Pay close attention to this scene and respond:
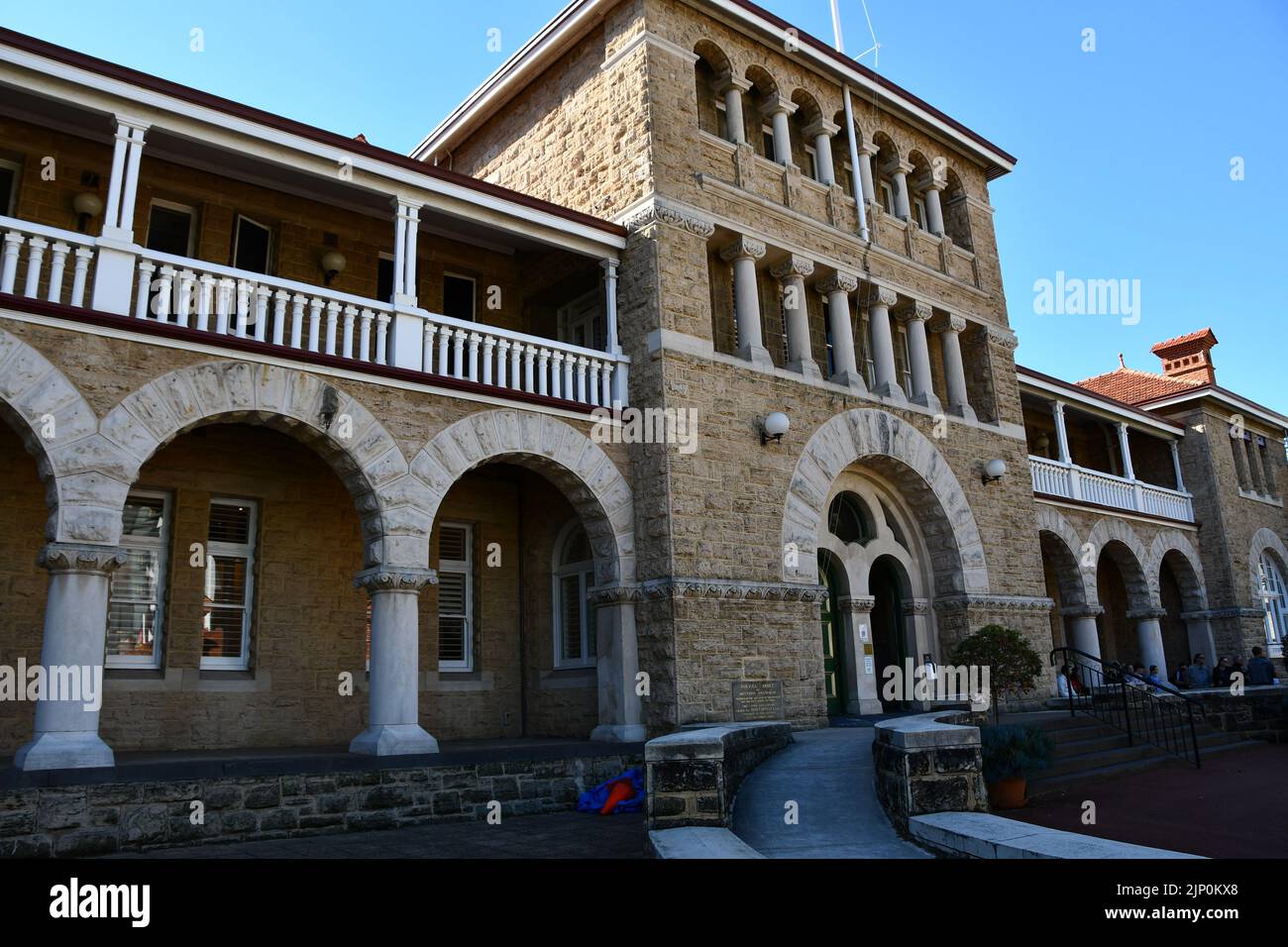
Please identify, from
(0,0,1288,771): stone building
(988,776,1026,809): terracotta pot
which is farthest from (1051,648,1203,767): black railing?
(988,776,1026,809): terracotta pot

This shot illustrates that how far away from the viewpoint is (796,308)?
1449cm

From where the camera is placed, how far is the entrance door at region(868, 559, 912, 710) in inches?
629

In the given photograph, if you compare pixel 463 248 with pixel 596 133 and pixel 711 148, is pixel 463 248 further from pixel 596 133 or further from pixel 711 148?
pixel 711 148

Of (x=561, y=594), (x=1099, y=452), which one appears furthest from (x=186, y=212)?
(x=1099, y=452)

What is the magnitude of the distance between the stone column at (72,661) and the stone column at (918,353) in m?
12.1

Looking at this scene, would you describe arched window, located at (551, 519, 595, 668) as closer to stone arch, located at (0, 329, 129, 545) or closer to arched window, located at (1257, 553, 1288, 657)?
stone arch, located at (0, 329, 129, 545)

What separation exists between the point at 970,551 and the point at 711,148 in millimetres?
7571

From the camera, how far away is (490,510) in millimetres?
14070

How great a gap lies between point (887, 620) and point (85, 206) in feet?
41.6

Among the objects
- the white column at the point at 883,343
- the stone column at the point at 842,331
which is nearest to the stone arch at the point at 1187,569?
the white column at the point at 883,343

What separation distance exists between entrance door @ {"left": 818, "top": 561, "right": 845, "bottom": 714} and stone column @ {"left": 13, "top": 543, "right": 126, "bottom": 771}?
982 cm

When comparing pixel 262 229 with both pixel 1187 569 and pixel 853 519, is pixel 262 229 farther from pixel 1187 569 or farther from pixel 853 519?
pixel 1187 569

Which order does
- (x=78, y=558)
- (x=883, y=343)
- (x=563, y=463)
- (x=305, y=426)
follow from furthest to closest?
(x=883, y=343)
(x=563, y=463)
(x=305, y=426)
(x=78, y=558)

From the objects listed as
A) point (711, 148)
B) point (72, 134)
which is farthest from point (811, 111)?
point (72, 134)
